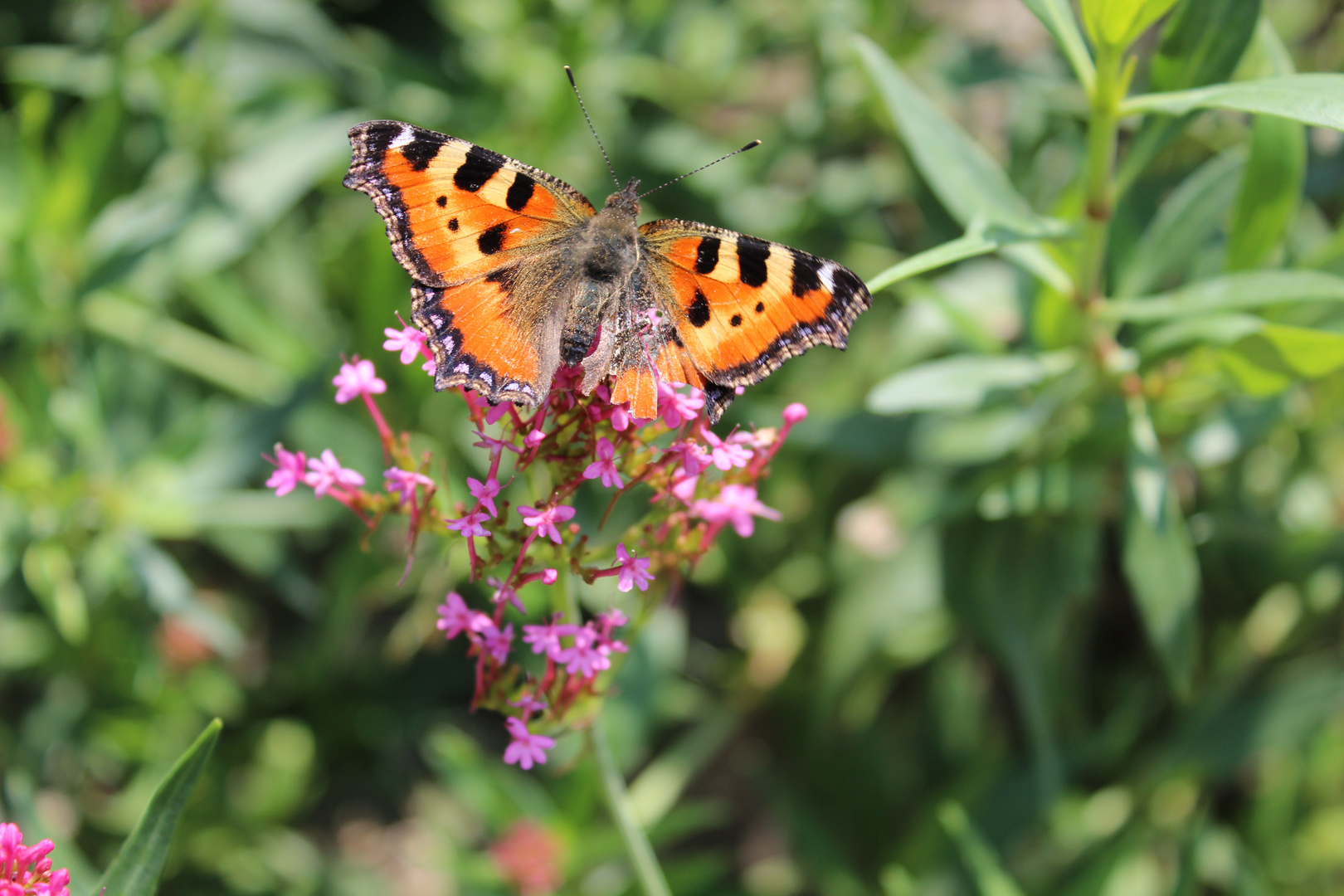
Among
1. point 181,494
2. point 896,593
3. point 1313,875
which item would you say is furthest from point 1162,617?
point 181,494

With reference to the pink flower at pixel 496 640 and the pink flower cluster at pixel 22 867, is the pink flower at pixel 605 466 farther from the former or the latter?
the pink flower cluster at pixel 22 867

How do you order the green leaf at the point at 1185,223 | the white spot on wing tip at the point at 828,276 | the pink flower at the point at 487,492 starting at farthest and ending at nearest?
the green leaf at the point at 1185,223, the white spot on wing tip at the point at 828,276, the pink flower at the point at 487,492

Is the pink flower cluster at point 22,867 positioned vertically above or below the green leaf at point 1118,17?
below

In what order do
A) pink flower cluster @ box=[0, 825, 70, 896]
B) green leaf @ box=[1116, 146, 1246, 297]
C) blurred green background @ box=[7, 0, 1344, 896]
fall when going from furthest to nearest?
blurred green background @ box=[7, 0, 1344, 896] < green leaf @ box=[1116, 146, 1246, 297] < pink flower cluster @ box=[0, 825, 70, 896]

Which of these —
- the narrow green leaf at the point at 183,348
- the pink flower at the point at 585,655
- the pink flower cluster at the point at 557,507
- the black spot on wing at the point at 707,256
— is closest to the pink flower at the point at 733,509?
the pink flower cluster at the point at 557,507

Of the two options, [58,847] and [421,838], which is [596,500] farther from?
[421,838]

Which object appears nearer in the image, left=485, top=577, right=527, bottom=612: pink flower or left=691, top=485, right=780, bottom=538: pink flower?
left=485, top=577, right=527, bottom=612: pink flower

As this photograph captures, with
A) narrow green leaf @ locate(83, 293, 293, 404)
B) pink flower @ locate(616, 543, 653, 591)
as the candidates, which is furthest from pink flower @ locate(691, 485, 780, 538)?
narrow green leaf @ locate(83, 293, 293, 404)

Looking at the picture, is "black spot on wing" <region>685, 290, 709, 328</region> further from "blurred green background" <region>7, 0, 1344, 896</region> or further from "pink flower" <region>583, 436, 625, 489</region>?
"blurred green background" <region>7, 0, 1344, 896</region>
